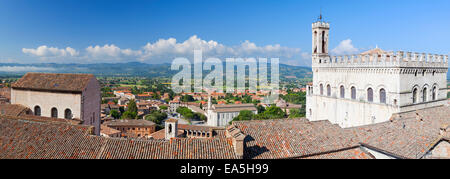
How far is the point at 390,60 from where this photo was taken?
18297mm

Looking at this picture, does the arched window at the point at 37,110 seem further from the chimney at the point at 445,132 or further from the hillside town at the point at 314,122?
the chimney at the point at 445,132

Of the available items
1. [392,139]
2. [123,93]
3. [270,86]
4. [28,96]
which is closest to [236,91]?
[270,86]

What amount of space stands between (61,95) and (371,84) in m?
21.8

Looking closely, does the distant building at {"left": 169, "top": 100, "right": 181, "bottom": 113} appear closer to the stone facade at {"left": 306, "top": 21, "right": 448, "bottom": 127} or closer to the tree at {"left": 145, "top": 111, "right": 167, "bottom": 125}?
the tree at {"left": 145, "top": 111, "right": 167, "bottom": 125}

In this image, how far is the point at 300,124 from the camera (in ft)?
50.7

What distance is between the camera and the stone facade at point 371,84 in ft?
60.5

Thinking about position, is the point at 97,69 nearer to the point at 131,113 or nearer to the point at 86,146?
the point at 131,113

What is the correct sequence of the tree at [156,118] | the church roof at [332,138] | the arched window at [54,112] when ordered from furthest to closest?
the tree at [156,118]
the arched window at [54,112]
the church roof at [332,138]

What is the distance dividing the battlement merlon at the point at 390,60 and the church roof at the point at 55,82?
59.9ft

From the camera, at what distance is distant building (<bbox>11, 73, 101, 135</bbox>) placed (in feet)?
74.6

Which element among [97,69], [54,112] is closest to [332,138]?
[54,112]

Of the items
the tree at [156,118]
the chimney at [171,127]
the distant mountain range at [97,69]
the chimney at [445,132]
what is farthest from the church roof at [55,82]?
the distant mountain range at [97,69]

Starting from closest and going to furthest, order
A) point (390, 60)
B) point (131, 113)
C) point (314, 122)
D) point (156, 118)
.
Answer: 1. point (314, 122)
2. point (390, 60)
3. point (156, 118)
4. point (131, 113)
